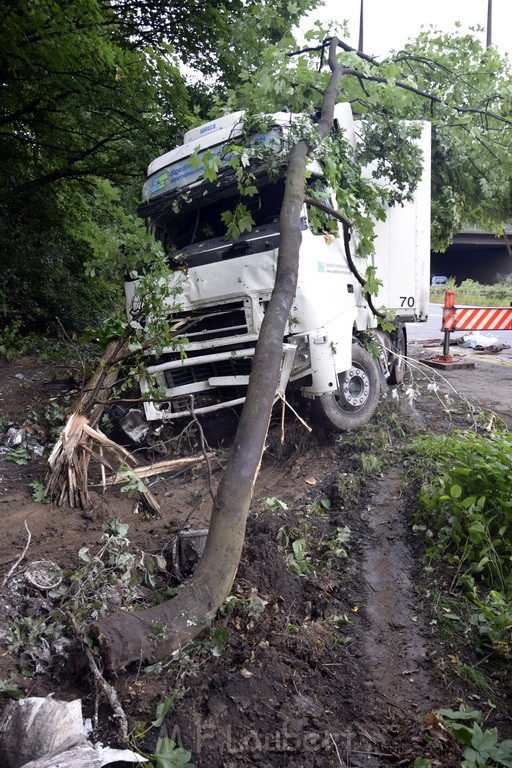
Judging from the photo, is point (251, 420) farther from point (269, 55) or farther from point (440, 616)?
point (269, 55)

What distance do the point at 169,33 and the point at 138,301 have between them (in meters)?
6.04

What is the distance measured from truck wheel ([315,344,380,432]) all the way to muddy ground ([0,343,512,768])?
1.81ft

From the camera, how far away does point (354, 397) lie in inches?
252

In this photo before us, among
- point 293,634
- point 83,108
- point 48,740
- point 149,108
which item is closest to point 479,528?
point 293,634

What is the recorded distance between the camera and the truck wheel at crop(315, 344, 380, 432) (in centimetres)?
615

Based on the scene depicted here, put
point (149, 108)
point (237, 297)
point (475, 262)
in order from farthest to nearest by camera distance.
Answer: point (475, 262) → point (149, 108) → point (237, 297)

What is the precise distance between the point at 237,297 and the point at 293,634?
3.44 metres

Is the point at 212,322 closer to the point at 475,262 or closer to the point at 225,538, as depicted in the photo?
the point at 225,538

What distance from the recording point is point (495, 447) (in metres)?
4.28

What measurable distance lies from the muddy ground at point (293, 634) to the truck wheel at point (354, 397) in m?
0.55

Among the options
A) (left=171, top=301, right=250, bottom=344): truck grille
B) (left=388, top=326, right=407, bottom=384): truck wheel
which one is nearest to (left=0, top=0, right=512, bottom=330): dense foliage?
(left=171, top=301, right=250, bottom=344): truck grille

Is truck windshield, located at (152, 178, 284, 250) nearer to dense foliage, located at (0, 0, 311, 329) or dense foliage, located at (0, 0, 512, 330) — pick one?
dense foliage, located at (0, 0, 512, 330)

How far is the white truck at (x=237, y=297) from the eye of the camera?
5.68 meters

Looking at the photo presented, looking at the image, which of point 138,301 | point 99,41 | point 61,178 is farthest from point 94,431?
point 61,178
